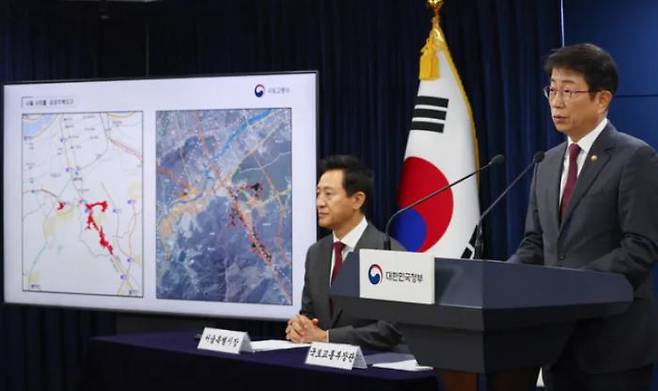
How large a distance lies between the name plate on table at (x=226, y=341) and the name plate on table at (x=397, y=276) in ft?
→ 3.86

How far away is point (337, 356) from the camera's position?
2715mm

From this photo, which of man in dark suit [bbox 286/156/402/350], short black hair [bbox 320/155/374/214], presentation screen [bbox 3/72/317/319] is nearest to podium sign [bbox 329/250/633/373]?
man in dark suit [bbox 286/156/402/350]

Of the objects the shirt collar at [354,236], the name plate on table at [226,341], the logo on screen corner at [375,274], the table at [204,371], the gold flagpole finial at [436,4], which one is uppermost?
the gold flagpole finial at [436,4]

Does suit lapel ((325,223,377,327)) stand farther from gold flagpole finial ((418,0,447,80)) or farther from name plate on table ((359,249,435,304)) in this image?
name plate on table ((359,249,435,304))

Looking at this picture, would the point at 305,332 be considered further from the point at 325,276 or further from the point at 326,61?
the point at 326,61

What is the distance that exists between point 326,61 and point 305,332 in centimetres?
212

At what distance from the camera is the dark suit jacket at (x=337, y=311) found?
3.26 metres

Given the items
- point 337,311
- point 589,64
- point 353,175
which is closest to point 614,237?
point 589,64

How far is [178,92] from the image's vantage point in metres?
4.76

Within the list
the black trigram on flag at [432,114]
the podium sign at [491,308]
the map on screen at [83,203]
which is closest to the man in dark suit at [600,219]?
the podium sign at [491,308]

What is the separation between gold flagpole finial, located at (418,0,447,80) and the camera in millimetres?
4398

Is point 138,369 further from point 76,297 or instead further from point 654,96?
point 654,96

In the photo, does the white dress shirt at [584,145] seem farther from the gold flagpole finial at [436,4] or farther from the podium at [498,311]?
the gold flagpole finial at [436,4]

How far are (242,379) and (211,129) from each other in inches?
79.3
